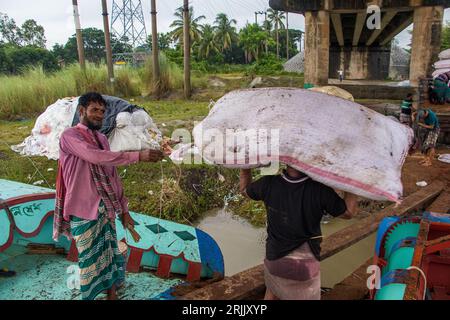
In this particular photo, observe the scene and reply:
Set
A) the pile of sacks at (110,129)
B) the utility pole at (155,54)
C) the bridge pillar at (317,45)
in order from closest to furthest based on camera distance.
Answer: the pile of sacks at (110,129) < the bridge pillar at (317,45) < the utility pole at (155,54)

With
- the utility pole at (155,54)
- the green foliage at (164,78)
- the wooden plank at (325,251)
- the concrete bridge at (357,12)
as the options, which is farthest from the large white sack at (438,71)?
the green foliage at (164,78)

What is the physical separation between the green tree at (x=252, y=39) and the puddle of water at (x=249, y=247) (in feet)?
120

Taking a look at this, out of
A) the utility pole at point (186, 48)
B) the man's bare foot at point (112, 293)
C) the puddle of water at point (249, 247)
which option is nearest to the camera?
the man's bare foot at point (112, 293)

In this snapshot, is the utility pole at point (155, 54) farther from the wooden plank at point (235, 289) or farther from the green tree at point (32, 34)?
the green tree at point (32, 34)

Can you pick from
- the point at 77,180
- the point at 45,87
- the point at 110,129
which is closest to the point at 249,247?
the point at 77,180

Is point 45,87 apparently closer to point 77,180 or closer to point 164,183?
point 164,183

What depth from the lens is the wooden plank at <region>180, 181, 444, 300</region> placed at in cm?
246

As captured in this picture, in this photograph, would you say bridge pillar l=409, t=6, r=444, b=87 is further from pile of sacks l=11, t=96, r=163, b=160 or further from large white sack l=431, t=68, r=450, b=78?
pile of sacks l=11, t=96, r=163, b=160

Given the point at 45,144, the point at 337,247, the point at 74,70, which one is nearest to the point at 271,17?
the point at 74,70

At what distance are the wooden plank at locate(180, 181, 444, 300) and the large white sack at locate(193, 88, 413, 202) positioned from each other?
3.53 ft

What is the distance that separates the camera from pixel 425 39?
883cm

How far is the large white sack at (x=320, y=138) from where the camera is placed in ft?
5.43

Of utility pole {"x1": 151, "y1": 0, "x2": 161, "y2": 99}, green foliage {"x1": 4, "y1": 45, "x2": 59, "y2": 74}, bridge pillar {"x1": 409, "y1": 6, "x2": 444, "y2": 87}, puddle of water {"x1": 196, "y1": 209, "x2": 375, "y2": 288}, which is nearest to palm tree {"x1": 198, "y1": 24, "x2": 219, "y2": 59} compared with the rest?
green foliage {"x1": 4, "y1": 45, "x2": 59, "y2": 74}
